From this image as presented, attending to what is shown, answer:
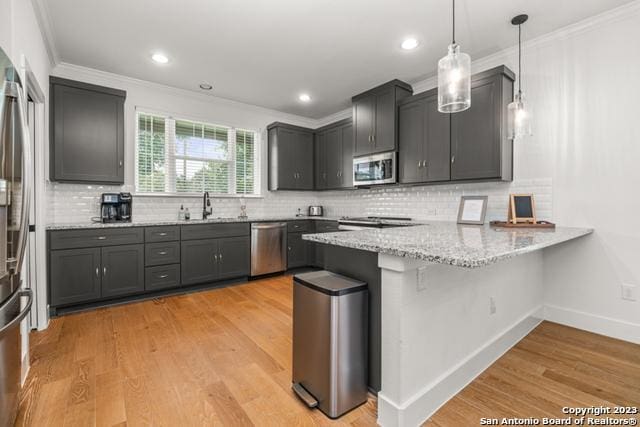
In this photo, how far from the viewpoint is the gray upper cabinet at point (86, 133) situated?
325 centimetres

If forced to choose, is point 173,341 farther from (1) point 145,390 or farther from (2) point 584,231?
(2) point 584,231

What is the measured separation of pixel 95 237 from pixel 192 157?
1743mm

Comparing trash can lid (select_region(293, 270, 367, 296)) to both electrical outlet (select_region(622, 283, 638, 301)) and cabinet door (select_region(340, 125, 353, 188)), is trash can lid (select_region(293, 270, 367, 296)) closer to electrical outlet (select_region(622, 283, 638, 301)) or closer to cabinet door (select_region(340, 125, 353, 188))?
electrical outlet (select_region(622, 283, 638, 301))

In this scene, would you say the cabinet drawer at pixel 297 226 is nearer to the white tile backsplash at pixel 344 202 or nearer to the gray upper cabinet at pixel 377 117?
the white tile backsplash at pixel 344 202

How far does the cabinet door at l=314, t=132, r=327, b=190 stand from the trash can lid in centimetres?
356

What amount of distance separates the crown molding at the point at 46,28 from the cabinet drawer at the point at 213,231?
88.8 inches

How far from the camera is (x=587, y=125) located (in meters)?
2.71

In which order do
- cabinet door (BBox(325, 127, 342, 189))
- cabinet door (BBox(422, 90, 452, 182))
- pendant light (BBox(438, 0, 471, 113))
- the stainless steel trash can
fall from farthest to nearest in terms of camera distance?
1. cabinet door (BBox(325, 127, 342, 189))
2. cabinet door (BBox(422, 90, 452, 182))
3. pendant light (BBox(438, 0, 471, 113))
4. the stainless steel trash can

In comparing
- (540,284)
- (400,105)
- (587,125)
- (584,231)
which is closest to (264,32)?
(400,105)

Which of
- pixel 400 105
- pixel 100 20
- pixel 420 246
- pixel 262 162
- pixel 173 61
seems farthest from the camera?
pixel 262 162

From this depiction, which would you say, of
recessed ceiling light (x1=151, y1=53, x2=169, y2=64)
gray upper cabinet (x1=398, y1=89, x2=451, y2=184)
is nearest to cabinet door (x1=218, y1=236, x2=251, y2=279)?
recessed ceiling light (x1=151, y1=53, x2=169, y2=64)

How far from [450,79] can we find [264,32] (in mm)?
1934

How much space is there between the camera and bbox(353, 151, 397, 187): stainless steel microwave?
3.97 meters

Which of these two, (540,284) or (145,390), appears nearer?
(145,390)
